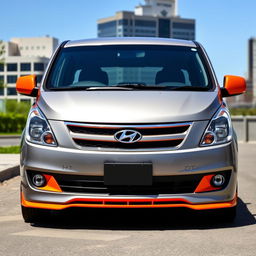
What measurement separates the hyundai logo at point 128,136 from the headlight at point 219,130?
1.84 feet

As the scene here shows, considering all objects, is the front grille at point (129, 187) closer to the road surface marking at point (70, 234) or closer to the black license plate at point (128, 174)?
the black license plate at point (128, 174)

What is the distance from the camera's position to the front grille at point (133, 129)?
5.73 metres

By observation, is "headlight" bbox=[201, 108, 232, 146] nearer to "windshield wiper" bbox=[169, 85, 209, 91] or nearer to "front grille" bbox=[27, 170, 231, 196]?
"front grille" bbox=[27, 170, 231, 196]

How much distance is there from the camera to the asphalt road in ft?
16.7

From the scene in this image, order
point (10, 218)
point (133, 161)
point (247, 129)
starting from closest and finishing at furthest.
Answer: point (133, 161)
point (10, 218)
point (247, 129)

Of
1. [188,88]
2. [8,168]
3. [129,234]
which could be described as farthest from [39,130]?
[8,168]

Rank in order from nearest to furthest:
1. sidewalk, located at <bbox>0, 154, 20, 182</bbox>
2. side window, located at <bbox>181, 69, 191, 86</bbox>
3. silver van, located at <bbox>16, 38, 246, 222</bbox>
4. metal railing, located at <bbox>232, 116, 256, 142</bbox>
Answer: silver van, located at <bbox>16, 38, 246, 222</bbox>, side window, located at <bbox>181, 69, 191, 86</bbox>, sidewalk, located at <bbox>0, 154, 20, 182</bbox>, metal railing, located at <bbox>232, 116, 256, 142</bbox>

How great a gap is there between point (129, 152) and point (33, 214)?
1.16 metres

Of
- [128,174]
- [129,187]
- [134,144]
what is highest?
[134,144]

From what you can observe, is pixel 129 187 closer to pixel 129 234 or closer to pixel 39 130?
pixel 129 234

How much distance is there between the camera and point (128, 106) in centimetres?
588

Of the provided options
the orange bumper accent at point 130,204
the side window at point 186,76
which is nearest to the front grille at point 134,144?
the orange bumper accent at point 130,204

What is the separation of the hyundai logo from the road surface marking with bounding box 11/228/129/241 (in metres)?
0.77

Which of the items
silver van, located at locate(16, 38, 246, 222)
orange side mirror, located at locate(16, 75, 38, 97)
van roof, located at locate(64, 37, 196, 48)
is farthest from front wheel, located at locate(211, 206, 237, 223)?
orange side mirror, located at locate(16, 75, 38, 97)
